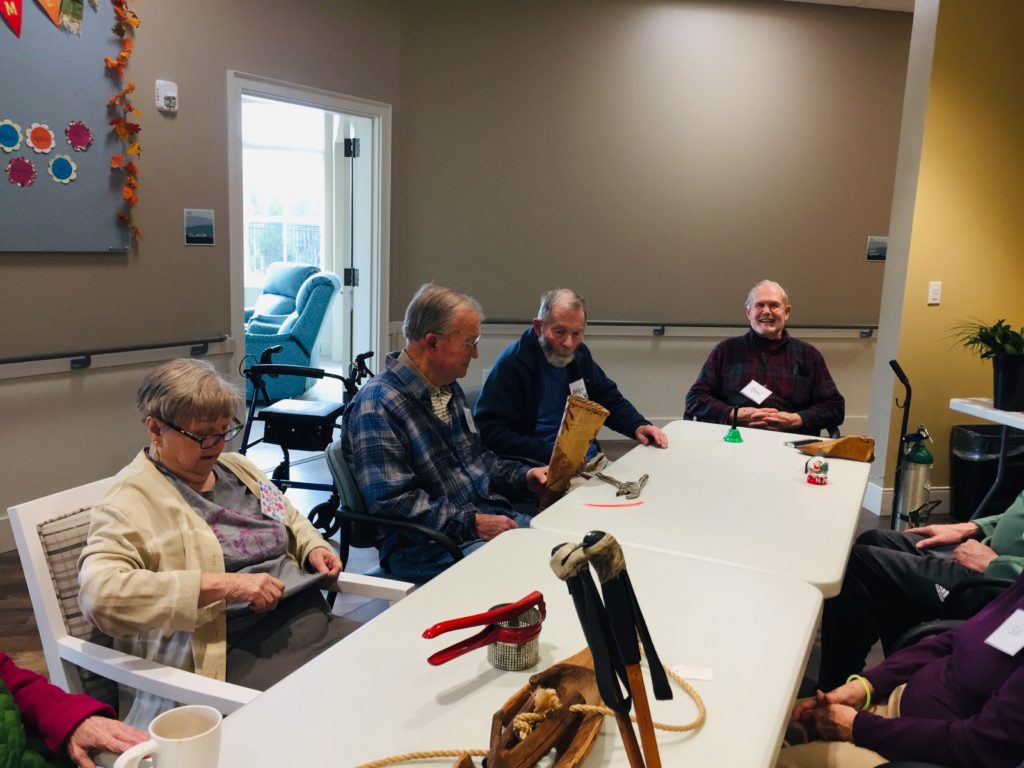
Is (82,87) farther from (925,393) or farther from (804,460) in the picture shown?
Answer: (925,393)

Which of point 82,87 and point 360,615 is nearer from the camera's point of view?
point 360,615

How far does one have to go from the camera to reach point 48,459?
11.9 ft

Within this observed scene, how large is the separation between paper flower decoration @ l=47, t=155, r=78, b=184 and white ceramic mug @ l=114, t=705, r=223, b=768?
131 inches

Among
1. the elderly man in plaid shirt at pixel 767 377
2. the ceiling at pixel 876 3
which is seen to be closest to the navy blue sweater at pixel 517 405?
the elderly man in plaid shirt at pixel 767 377

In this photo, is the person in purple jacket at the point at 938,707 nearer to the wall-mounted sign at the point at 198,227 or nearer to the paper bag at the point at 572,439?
the paper bag at the point at 572,439

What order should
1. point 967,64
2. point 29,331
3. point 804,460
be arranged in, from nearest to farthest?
point 804,460 < point 29,331 < point 967,64

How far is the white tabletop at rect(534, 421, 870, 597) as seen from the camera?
176 centimetres

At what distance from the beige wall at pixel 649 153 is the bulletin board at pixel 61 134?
2.04 metres

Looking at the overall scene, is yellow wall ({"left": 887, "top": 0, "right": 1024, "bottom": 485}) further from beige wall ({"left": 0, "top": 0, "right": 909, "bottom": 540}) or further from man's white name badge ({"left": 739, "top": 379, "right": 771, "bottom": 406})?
beige wall ({"left": 0, "top": 0, "right": 909, "bottom": 540})

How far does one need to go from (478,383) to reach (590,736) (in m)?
4.83

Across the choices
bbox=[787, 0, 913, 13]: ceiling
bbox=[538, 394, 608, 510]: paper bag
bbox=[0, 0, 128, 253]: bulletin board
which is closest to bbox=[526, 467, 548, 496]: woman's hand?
bbox=[538, 394, 608, 510]: paper bag

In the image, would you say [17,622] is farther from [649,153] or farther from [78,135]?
[649,153]

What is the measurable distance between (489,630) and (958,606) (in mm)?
1482

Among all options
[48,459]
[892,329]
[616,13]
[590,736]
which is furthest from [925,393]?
[48,459]
